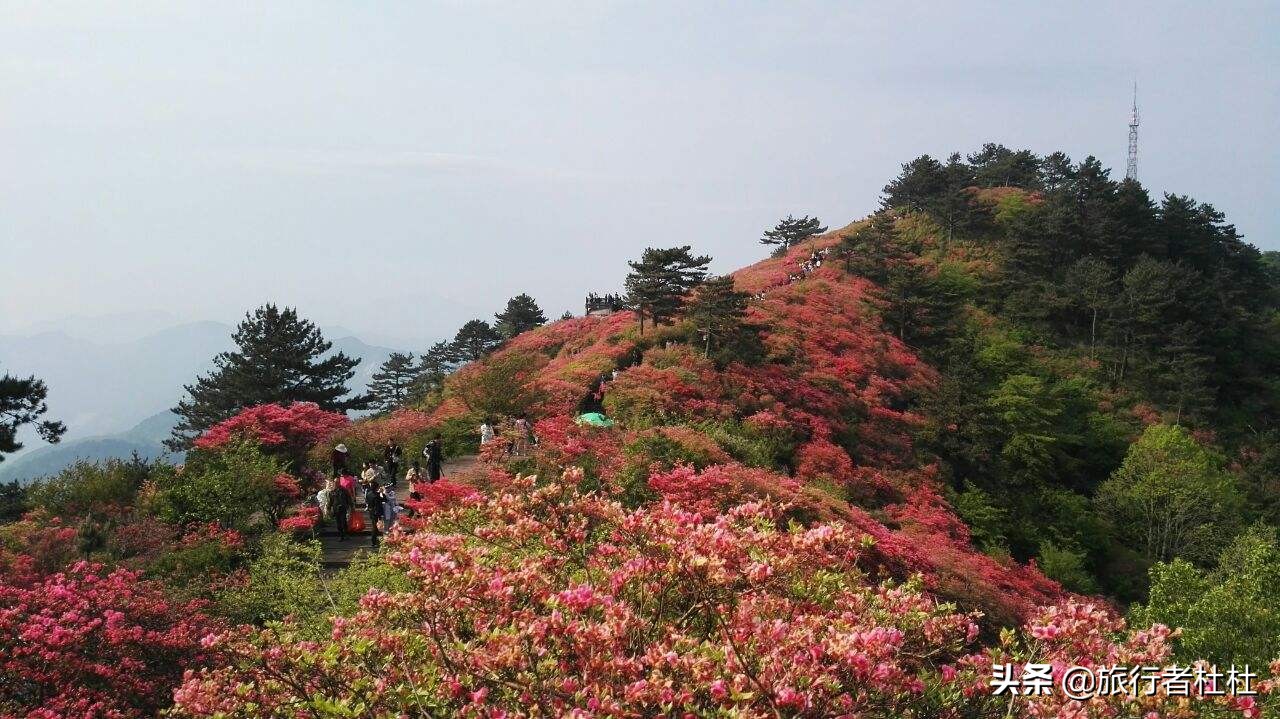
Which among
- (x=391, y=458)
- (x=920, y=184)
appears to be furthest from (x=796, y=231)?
(x=391, y=458)

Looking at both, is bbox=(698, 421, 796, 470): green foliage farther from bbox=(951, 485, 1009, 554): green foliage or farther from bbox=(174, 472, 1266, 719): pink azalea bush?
bbox=(174, 472, 1266, 719): pink azalea bush

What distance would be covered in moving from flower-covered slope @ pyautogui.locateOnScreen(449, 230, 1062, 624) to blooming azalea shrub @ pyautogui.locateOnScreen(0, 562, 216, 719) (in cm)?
579

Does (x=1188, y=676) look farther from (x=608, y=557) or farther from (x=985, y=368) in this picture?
(x=985, y=368)

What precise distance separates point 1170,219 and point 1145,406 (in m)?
22.2

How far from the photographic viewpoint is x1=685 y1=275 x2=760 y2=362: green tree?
918 inches

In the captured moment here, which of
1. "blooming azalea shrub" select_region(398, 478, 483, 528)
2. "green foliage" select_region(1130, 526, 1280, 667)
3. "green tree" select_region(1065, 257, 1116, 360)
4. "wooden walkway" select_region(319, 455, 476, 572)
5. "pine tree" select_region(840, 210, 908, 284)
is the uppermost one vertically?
"pine tree" select_region(840, 210, 908, 284)

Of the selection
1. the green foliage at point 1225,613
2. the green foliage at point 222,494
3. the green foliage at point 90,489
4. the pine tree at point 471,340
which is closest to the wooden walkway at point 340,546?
the green foliage at point 222,494

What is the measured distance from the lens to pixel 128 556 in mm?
11305

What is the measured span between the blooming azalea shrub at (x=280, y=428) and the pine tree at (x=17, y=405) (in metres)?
13.1

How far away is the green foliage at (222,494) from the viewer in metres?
12.8

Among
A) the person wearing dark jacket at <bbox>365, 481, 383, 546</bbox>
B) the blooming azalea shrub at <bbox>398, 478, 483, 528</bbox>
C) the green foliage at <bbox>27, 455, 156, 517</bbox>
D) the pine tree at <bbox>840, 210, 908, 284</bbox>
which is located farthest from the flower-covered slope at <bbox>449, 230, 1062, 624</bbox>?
the green foliage at <bbox>27, 455, 156, 517</bbox>

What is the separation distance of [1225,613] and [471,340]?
45.7 meters

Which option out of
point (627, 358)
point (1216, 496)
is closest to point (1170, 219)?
point (1216, 496)

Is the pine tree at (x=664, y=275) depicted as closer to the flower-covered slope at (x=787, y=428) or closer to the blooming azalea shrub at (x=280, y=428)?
the flower-covered slope at (x=787, y=428)
